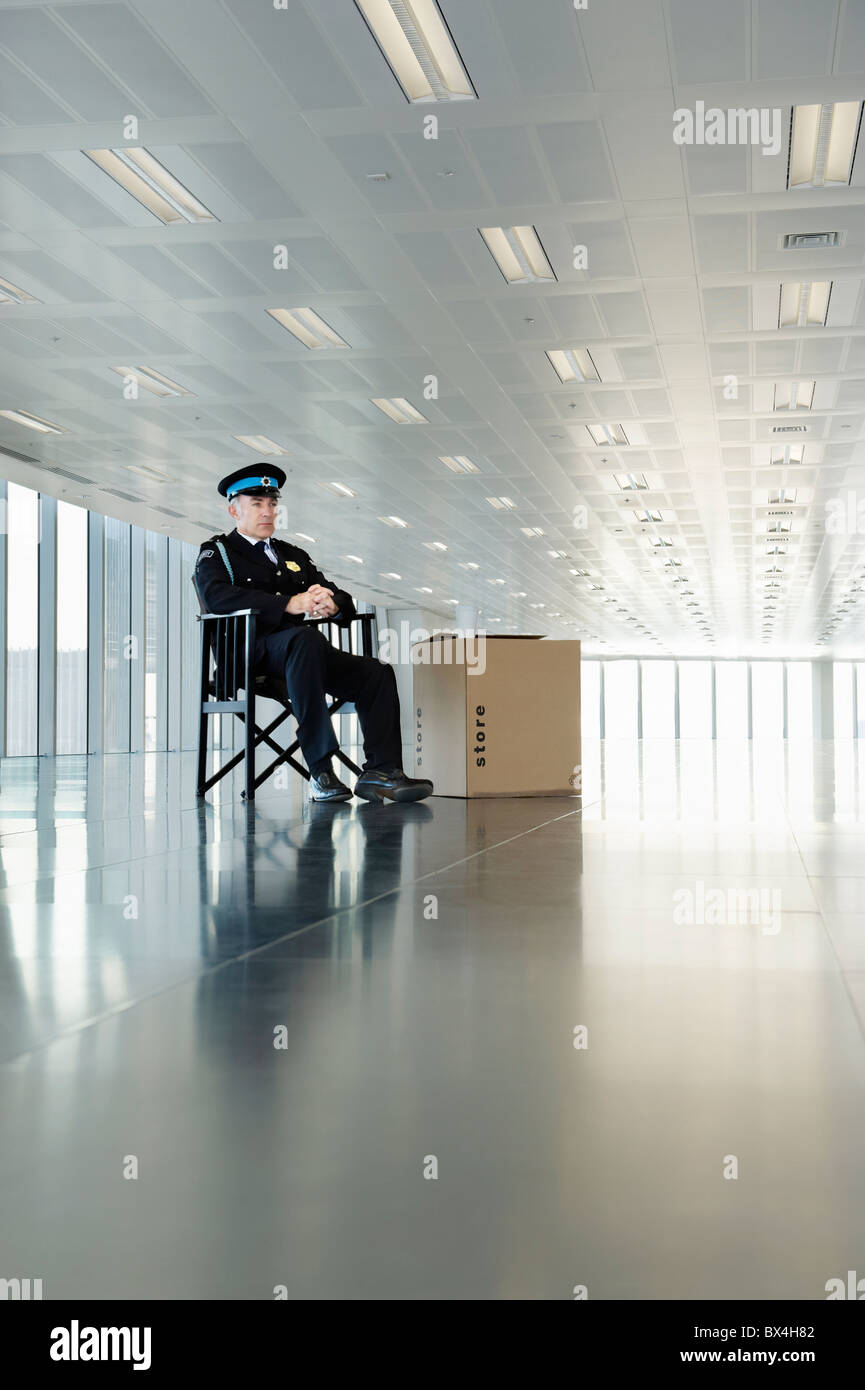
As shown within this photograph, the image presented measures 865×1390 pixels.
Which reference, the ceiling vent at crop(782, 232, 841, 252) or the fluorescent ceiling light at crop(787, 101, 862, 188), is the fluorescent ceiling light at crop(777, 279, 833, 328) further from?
the fluorescent ceiling light at crop(787, 101, 862, 188)

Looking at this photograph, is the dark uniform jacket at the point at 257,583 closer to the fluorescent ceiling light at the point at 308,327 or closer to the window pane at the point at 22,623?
the fluorescent ceiling light at the point at 308,327

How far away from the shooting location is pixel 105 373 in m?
13.5

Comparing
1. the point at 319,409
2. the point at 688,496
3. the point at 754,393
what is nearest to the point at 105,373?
the point at 319,409

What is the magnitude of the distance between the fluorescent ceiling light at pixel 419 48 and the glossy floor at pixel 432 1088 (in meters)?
Result: 5.90

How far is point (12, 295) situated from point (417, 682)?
753cm

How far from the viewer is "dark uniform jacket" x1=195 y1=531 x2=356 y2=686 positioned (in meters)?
5.23

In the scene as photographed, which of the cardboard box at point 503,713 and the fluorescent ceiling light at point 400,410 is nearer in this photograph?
the cardboard box at point 503,713

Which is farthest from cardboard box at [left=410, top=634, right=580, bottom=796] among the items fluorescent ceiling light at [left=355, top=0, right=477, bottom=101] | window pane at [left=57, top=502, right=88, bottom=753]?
window pane at [left=57, top=502, right=88, bottom=753]

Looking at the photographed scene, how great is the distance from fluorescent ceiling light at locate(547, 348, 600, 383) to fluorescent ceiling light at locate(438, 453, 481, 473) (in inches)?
154

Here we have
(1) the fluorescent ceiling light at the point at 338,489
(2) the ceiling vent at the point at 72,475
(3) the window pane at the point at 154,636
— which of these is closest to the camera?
(2) the ceiling vent at the point at 72,475

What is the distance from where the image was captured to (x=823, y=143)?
25.7 ft

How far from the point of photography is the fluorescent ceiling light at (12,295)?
10.8m

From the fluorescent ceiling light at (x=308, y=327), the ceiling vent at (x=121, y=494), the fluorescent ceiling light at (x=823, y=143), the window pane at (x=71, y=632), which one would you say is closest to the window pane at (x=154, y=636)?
the window pane at (x=71, y=632)
